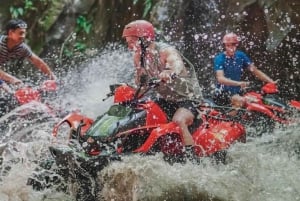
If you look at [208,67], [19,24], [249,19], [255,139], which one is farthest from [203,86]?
[19,24]

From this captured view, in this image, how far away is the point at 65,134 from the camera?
583 centimetres

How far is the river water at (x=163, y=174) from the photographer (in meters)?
4.91

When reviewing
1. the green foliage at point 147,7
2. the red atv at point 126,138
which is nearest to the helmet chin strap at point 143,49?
the red atv at point 126,138

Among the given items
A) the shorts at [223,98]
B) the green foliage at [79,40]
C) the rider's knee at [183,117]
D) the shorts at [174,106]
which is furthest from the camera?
the green foliage at [79,40]

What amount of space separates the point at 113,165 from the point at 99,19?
6.64 metres

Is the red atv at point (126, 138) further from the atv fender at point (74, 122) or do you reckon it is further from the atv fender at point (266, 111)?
the atv fender at point (266, 111)

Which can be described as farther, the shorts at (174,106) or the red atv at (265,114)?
the red atv at (265,114)

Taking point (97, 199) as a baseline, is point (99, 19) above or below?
above

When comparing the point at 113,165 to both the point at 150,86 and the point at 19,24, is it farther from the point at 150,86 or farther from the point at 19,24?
the point at 19,24

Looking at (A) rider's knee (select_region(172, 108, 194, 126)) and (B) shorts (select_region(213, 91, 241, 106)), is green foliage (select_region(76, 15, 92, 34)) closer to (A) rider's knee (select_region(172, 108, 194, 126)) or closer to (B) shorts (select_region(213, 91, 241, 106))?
(B) shorts (select_region(213, 91, 241, 106))

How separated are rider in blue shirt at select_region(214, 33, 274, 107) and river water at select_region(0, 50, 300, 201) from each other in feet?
3.37

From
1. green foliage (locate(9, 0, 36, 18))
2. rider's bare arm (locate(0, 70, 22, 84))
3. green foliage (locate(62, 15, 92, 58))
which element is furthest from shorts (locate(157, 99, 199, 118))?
green foliage (locate(9, 0, 36, 18))

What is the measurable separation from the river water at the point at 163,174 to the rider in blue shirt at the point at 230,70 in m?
1.03

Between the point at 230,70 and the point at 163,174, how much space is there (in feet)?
9.58
